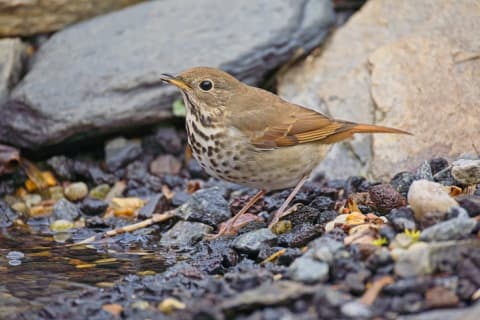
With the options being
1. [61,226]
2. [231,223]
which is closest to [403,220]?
[231,223]

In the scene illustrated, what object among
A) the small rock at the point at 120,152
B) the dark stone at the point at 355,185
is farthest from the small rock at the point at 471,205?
the small rock at the point at 120,152

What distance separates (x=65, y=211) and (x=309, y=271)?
144 inches

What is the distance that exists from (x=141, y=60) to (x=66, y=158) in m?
1.27

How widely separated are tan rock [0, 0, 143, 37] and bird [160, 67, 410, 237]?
3.29 metres

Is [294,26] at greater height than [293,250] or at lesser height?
greater

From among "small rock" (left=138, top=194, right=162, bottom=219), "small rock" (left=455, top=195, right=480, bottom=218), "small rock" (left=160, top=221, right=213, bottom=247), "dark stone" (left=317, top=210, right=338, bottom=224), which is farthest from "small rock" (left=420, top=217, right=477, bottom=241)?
"small rock" (left=138, top=194, right=162, bottom=219)

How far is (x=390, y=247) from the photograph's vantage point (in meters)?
4.97

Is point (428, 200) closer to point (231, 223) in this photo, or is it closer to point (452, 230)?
point (452, 230)

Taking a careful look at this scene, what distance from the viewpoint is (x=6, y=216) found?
309 inches

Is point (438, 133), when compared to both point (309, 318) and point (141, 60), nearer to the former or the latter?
point (141, 60)

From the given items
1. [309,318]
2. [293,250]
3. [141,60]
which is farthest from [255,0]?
[309,318]

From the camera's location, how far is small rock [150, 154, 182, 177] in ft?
28.4

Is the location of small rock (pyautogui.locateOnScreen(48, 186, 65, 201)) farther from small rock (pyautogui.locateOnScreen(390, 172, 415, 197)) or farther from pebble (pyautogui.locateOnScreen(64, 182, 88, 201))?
small rock (pyautogui.locateOnScreen(390, 172, 415, 197))

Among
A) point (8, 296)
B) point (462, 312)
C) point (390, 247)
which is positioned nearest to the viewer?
point (462, 312)
